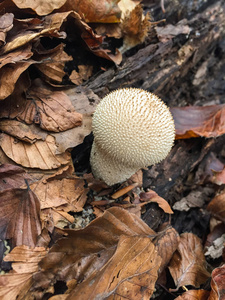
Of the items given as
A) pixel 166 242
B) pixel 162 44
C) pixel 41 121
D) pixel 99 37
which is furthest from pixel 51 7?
pixel 166 242

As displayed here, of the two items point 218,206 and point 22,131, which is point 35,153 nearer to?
point 22,131

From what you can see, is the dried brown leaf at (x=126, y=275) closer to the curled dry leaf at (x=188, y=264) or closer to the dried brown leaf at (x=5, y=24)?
the curled dry leaf at (x=188, y=264)

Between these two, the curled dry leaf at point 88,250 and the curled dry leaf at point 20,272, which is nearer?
the curled dry leaf at point 20,272

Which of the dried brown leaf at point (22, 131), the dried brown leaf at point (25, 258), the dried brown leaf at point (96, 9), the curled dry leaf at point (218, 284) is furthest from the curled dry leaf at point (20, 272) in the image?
the dried brown leaf at point (96, 9)

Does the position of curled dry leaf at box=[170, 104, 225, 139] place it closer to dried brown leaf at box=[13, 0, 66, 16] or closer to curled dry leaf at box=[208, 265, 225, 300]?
curled dry leaf at box=[208, 265, 225, 300]

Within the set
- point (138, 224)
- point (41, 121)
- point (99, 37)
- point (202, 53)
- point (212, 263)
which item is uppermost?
point (99, 37)

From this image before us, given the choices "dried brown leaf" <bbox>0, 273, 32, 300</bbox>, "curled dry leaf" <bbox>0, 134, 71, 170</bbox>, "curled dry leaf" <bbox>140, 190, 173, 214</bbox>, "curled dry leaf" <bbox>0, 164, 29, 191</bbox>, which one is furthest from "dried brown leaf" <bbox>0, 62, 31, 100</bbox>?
"curled dry leaf" <bbox>140, 190, 173, 214</bbox>

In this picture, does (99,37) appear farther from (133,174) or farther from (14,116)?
(133,174)
